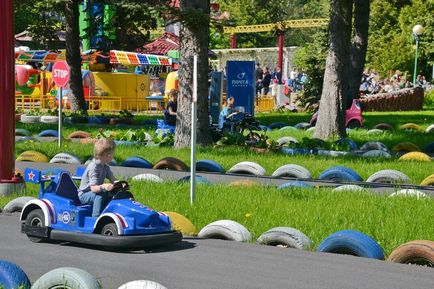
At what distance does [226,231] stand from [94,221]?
1.43m

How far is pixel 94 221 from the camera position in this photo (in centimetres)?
797

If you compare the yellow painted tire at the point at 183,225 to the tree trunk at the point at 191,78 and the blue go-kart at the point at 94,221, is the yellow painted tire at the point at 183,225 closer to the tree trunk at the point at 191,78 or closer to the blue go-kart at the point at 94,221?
the blue go-kart at the point at 94,221

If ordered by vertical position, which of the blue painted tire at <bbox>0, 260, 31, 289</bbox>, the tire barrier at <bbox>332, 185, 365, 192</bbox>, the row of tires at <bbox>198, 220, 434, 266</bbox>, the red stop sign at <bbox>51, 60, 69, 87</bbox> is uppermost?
the red stop sign at <bbox>51, 60, 69, 87</bbox>

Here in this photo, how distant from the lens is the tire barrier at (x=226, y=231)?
8.48m

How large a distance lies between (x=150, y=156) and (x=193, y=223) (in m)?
6.95

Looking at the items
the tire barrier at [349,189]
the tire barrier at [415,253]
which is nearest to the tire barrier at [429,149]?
the tire barrier at [349,189]

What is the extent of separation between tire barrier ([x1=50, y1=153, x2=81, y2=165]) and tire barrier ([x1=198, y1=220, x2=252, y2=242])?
668cm

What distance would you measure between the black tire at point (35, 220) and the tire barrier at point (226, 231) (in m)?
1.66

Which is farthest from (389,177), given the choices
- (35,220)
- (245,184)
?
(35,220)

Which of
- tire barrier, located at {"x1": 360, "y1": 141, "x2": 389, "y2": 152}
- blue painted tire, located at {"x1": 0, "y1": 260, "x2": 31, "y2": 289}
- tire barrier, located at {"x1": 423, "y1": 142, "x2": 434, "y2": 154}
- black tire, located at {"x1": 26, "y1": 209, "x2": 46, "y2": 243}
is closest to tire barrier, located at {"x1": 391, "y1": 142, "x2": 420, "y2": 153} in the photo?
tire barrier, located at {"x1": 423, "y1": 142, "x2": 434, "y2": 154}

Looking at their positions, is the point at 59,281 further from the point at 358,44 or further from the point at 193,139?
the point at 358,44

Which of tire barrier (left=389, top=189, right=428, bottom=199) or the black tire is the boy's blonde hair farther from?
tire barrier (left=389, top=189, right=428, bottom=199)

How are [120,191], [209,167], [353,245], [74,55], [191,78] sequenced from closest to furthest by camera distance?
[353,245], [120,191], [209,167], [191,78], [74,55]

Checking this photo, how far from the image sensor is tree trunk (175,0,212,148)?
672 inches
